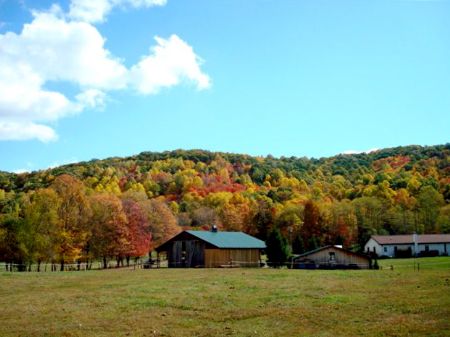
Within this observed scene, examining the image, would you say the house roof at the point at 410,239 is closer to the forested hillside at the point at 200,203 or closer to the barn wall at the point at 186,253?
the forested hillside at the point at 200,203

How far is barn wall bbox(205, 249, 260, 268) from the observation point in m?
63.0

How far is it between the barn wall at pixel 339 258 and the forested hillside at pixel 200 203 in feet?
82.5

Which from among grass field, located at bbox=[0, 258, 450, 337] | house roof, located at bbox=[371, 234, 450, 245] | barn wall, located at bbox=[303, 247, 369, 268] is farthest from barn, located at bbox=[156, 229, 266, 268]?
grass field, located at bbox=[0, 258, 450, 337]

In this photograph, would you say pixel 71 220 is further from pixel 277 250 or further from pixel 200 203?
pixel 200 203

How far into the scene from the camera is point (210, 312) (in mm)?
20875

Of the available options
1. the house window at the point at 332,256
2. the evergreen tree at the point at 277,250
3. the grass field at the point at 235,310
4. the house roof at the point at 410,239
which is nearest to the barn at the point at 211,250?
the evergreen tree at the point at 277,250

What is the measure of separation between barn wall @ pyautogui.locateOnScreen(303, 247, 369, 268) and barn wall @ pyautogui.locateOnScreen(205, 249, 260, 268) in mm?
8373

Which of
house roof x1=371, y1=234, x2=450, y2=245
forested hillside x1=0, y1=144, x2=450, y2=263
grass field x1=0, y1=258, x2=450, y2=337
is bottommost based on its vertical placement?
grass field x1=0, y1=258, x2=450, y2=337

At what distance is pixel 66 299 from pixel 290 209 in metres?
83.7

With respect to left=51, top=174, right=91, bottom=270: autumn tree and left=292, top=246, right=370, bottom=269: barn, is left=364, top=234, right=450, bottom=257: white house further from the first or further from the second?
left=51, top=174, right=91, bottom=270: autumn tree

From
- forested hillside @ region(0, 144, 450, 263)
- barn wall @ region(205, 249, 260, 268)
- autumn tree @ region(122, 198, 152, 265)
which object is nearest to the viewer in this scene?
forested hillside @ region(0, 144, 450, 263)

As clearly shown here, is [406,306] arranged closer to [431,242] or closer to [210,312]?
[210,312]

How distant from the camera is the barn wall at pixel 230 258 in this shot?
207 feet

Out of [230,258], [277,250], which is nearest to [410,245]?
[277,250]
